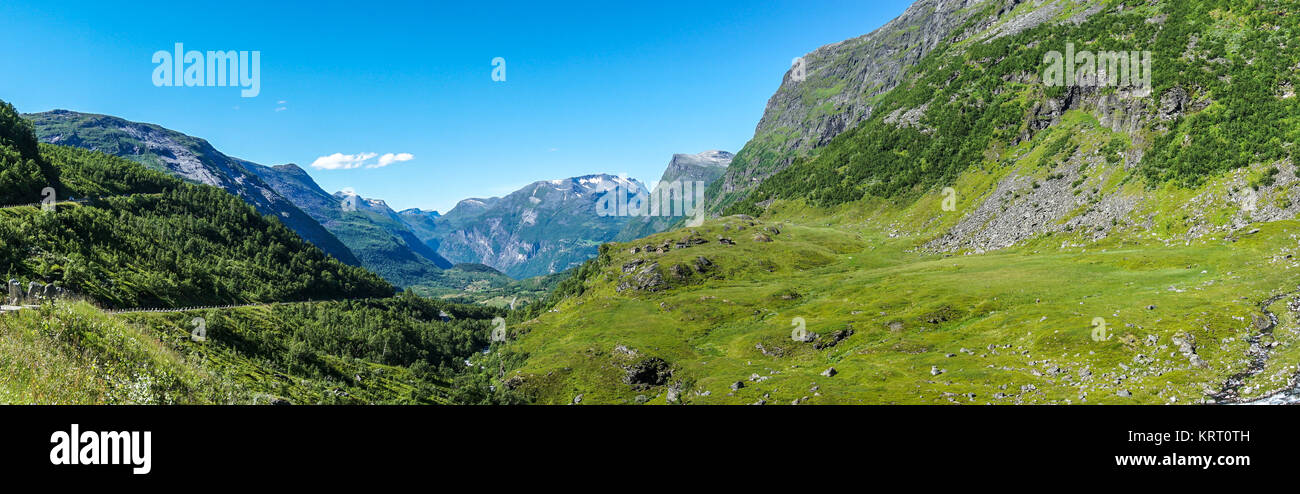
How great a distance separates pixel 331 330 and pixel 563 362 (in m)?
115

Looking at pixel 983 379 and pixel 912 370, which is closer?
pixel 983 379

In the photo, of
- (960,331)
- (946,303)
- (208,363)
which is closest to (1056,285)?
(946,303)

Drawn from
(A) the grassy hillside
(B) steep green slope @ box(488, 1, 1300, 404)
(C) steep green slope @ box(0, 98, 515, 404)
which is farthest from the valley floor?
(A) the grassy hillside

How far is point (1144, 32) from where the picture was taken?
595 ft
